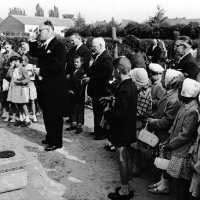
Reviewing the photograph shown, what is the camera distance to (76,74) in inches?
278

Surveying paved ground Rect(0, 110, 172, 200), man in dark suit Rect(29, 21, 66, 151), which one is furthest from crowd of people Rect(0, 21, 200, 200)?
paved ground Rect(0, 110, 172, 200)

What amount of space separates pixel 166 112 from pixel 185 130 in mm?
671

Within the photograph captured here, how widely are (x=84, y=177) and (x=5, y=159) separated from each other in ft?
4.18

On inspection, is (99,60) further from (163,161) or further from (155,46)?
(163,161)

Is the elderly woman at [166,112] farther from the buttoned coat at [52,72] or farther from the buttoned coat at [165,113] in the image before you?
the buttoned coat at [52,72]

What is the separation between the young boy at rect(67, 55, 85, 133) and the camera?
7.05m

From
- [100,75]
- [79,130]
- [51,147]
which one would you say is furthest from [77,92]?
[51,147]

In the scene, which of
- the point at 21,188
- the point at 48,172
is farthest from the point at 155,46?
the point at 21,188

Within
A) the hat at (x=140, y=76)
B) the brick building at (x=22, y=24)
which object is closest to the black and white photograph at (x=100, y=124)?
the hat at (x=140, y=76)

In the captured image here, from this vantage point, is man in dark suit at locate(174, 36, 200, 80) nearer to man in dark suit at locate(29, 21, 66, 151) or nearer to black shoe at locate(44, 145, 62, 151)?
man in dark suit at locate(29, 21, 66, 151)

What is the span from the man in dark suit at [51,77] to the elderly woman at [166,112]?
6.81 feet

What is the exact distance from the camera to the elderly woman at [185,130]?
3824 millimetres

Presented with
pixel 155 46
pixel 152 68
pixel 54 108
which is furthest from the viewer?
pixel 155 46

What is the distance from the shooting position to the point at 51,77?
612 cm
